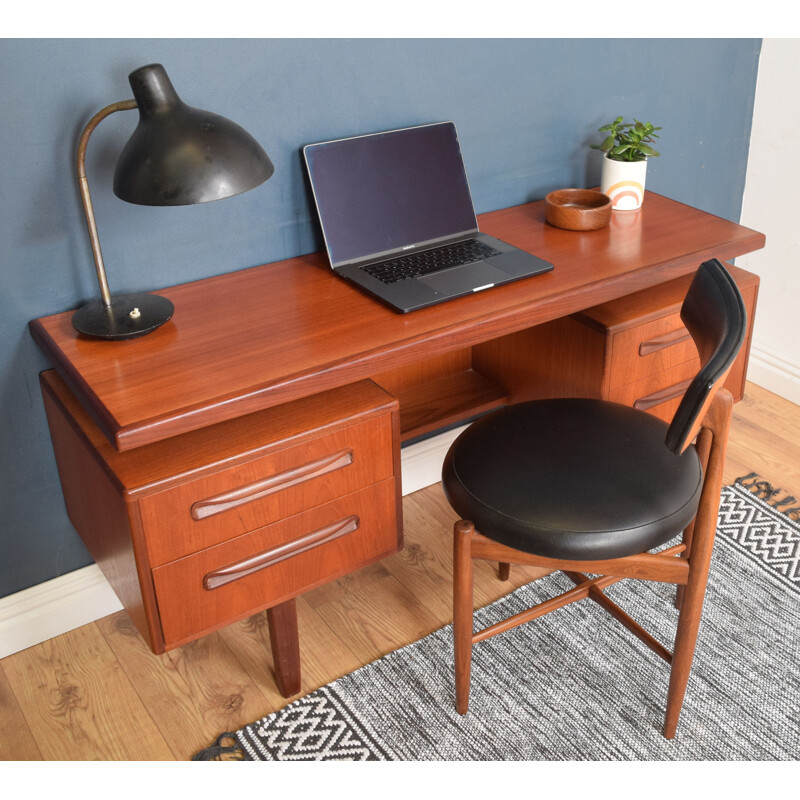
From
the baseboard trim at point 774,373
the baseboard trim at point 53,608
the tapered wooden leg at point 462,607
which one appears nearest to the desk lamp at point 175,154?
the tapered wooden leg at point 462,607

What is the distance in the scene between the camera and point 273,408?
1.52 m

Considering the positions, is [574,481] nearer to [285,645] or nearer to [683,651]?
[683,651]

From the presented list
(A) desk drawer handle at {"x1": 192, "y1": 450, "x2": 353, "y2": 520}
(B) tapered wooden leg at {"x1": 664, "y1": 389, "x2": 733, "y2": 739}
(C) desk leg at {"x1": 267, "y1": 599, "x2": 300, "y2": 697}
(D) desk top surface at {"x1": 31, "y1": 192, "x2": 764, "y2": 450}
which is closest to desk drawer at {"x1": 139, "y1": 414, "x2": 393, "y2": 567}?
(A) desk drawer handle at {"x1": 192, "y1": 450, "x2": 353, "y2": 520}

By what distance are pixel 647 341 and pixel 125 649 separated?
1237 mm

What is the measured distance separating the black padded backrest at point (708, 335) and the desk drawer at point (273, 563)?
0.54 m

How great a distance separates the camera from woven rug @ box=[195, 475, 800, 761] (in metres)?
1.62

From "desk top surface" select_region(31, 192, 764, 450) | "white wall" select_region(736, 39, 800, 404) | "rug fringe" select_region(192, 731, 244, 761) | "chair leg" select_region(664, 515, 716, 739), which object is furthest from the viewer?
"white wall" select_region(736, 39, 800, 404)

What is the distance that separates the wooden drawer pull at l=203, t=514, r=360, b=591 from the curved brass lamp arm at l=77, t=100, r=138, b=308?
1.65 feet

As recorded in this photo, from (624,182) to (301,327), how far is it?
2.86 feet

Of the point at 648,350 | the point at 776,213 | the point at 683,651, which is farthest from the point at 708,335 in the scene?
the point at 776,213

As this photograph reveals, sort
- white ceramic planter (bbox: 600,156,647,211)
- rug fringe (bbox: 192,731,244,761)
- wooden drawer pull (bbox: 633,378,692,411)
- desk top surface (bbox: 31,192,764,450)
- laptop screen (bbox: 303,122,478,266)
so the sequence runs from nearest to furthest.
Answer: desk top surface (bbox: 31,192,764,450) < rug fringe (bbox: 192,731,244,761) < laptop screen (bbox: 303,122,478,266) < wooden drawer pull (bbox: 633,378,692,411) < white ceramic planter (bbox: 600,156,647,211)

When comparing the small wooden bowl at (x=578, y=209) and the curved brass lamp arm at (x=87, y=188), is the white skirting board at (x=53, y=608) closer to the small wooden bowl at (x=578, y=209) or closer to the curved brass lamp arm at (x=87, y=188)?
the curved brass lamp arm at (x=87, y=188)

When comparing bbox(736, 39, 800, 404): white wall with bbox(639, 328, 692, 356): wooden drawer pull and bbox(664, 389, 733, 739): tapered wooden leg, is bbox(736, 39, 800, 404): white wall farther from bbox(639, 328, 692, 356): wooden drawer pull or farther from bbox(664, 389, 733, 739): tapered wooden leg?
bbox(664, 389, 733, 739): tapered wooden leg
